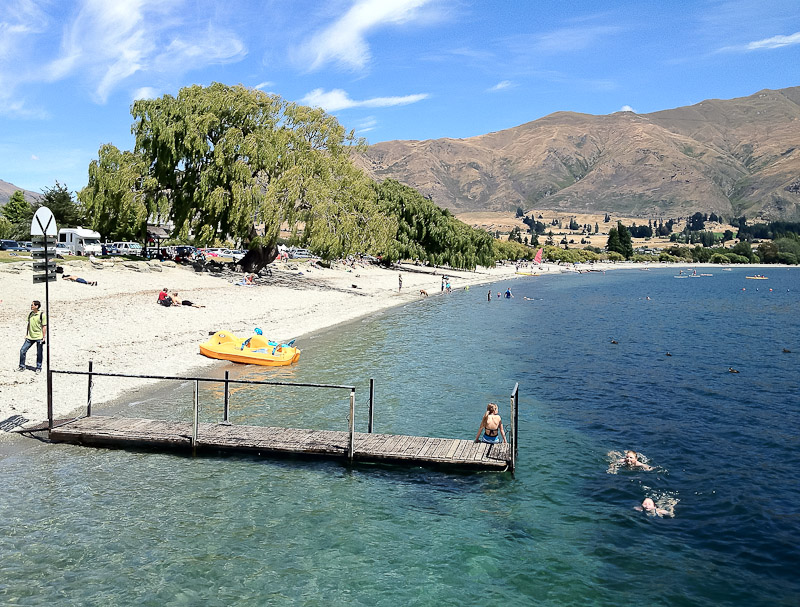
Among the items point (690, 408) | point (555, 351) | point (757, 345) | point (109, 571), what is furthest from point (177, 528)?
point (757, 345)

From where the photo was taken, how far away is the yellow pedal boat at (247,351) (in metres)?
28.7

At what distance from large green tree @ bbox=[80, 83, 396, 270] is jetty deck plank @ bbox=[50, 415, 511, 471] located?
3889cm

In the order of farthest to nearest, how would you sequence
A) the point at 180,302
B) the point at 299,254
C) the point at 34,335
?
1. the point at 299,254
2. the point at 180,302
3. the point at 34,335

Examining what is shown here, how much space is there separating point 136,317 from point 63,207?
61034 mm

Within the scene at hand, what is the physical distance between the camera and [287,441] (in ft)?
55.0

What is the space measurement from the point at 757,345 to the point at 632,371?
1628 centimetres

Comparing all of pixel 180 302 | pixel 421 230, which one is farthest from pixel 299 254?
pixel 180 302

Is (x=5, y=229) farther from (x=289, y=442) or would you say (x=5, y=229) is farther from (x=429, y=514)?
(x=429, y=514)

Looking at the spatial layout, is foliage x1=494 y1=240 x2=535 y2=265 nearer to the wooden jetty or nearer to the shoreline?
the shoreline

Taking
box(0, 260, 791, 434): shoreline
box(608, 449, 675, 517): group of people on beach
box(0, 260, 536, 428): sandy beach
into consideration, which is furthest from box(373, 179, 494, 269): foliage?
box(608, 449, 675, 517): group of people on beach

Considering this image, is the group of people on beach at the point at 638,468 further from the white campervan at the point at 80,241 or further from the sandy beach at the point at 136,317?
the white campervan at the point at 80,241

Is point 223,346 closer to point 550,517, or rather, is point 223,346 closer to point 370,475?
point 370,475

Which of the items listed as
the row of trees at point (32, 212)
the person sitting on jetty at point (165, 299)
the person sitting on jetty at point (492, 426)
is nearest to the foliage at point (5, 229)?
the row of trees at point (32, 212)

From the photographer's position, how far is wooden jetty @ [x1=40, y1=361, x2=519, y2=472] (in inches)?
626
